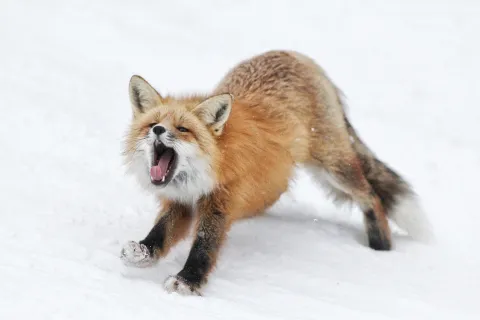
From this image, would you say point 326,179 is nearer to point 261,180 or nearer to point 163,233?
point 261,180

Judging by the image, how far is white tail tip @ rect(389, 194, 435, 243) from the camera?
24.2 feet

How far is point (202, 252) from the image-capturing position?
5.34 m

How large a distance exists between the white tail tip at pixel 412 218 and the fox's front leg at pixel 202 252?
259 centimetres

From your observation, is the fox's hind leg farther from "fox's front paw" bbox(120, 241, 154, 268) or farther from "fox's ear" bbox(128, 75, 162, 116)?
"fox's front paw" bbox(120, 241, 154, 268)

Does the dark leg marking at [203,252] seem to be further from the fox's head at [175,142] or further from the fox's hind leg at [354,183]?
the fox's hind leg at [354,183]

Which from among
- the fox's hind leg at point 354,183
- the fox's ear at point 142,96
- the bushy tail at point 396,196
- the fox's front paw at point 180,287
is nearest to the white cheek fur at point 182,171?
the fox's ear at point 142,96

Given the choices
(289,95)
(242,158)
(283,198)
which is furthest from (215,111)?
(283,198)

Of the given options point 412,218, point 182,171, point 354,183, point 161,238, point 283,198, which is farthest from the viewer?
point 283,198

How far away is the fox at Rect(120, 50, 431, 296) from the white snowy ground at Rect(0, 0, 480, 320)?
0.26m

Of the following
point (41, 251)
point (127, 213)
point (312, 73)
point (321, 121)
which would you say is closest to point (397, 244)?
point (321, 121)

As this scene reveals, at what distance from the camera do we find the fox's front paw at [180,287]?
487 cm

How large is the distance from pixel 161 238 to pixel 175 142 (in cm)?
89

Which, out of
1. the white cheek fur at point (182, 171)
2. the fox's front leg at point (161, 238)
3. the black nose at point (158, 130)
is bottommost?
the fox's front leg at point (161, 238)

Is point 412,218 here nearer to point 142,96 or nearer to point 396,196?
point 396,196
